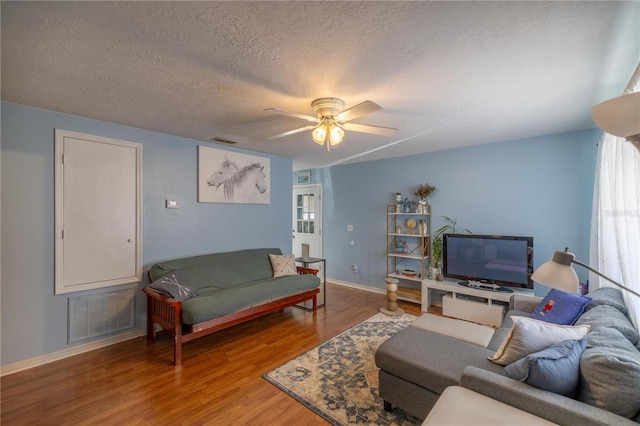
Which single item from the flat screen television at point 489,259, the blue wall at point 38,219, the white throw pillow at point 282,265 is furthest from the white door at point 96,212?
the flat screen television at point 489,259

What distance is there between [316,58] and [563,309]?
2.72 meters

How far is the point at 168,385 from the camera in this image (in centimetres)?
226

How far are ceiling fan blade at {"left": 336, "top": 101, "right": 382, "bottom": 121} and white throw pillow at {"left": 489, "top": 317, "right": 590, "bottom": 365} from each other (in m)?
1.71

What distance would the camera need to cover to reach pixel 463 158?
13.5 ft

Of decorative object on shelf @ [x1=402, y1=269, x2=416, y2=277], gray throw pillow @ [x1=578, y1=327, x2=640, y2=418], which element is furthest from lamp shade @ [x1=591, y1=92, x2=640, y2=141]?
decorative object on shelf @ [x1=402, y1=269, x2=416, y2=277]

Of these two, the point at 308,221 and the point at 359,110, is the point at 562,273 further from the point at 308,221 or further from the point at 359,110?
the point at 308,221

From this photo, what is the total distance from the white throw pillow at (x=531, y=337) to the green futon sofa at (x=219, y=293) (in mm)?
2304

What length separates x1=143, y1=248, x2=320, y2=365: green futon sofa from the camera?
260 cm

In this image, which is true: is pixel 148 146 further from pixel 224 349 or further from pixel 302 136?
pixel 224 349

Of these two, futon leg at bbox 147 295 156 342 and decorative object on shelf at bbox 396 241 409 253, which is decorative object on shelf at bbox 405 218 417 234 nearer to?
decorative object on shelf at bbox 396 241 409 253

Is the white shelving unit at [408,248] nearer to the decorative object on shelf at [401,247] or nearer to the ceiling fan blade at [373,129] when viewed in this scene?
the decorative object on shelf at [401,247]

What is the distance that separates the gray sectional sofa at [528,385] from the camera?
1.17 m

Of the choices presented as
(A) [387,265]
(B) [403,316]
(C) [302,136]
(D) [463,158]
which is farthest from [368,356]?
(D) [463,158]

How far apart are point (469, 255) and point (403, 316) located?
127 cm
